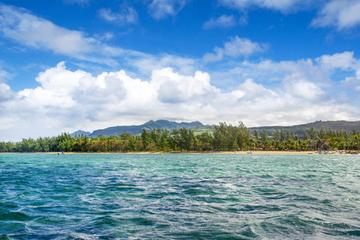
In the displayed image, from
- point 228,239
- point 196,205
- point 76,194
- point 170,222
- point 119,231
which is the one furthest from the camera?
point 76,194

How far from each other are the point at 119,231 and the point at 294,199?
15582mm

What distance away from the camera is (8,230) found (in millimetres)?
19312

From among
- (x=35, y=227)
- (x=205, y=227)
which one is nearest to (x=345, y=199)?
(x=205, y=227)

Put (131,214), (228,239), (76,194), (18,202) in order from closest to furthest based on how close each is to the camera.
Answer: (228,239) < (131,214) < (18,202) < (76,194)

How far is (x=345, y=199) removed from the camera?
95.5 ft

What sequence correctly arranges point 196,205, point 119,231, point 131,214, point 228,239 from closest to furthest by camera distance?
point 228,239
point 119,231
point 131,214
point 196,205

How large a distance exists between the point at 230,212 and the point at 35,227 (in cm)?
1103

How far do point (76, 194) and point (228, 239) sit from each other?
20293mm

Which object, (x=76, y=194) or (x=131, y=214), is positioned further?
(x=76, y=194)

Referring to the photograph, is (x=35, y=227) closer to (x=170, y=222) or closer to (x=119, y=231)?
(x=119, y=231)

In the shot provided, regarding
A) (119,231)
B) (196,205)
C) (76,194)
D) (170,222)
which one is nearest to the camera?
(119,231)

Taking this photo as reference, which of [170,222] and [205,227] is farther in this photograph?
[170,222]

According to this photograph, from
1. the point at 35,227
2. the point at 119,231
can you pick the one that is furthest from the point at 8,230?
the point at 119,231

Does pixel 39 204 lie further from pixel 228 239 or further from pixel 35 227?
pixel 228 239
